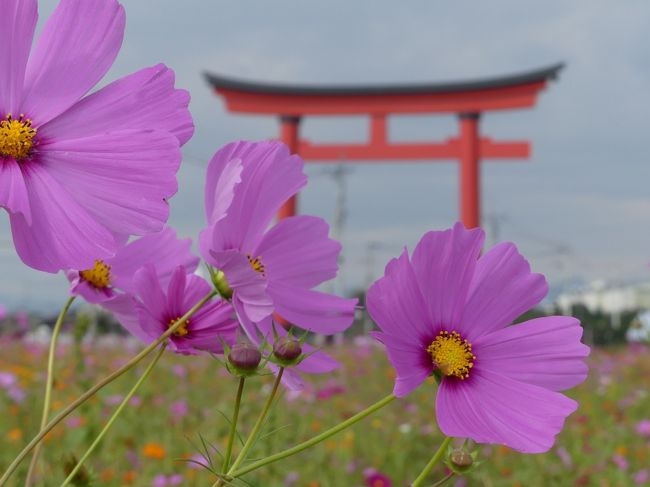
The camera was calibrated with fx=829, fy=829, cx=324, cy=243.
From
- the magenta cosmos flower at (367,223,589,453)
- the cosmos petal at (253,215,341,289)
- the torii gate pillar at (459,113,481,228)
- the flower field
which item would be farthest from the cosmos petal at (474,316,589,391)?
the torii gate pillar at (459,113,481,228)

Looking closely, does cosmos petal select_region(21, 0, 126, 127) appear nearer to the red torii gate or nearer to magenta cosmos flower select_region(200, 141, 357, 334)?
magenta cosmos flower select_region(200, 141, 357, 334)

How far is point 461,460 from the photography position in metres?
0.46

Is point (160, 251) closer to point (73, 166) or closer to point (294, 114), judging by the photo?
point (73, 166)

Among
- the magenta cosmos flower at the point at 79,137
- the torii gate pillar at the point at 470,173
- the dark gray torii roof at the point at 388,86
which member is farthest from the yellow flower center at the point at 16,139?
the dark gray torii roof at the point at 388,86

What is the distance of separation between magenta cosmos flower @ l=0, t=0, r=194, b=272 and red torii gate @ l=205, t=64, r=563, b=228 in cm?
924

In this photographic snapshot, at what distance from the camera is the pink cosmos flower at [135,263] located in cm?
54

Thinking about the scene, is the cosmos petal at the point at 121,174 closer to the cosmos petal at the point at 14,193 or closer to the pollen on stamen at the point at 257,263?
the cosmos petal at the point at 14,193

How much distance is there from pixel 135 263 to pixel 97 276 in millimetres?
26

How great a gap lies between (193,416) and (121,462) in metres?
0.32

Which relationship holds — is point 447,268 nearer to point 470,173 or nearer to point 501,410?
point 501,410

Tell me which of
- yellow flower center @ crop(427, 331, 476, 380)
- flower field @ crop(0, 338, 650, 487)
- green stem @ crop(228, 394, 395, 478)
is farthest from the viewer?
flower field @ crop(0, 338, 650, 487)

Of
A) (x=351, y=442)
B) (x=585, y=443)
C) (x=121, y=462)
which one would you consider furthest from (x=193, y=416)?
(x=585, y=443)

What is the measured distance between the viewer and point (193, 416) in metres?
2.44

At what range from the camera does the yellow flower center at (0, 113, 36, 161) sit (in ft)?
1.24
